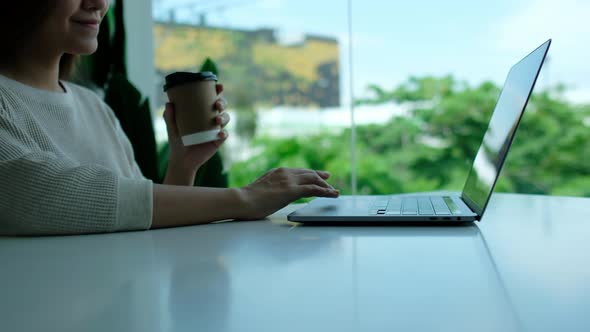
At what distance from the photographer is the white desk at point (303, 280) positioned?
354 mm

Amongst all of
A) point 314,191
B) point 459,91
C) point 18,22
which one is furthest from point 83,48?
point 459,91

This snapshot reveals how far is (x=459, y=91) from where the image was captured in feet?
19.9

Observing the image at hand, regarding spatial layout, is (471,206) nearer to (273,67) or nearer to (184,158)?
(184,158)

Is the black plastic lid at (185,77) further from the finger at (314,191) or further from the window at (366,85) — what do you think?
the window at (366,85)

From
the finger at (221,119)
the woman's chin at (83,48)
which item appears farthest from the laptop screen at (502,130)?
the woman's chin at (83,48)

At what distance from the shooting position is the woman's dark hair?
1.01 meters

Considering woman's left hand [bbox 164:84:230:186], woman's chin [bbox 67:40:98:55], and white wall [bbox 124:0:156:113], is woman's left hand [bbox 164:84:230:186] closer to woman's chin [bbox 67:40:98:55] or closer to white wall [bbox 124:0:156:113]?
woman's chin [bbox 67:40:98:55]

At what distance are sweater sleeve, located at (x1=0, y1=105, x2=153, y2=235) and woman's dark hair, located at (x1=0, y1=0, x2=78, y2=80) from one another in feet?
1.06

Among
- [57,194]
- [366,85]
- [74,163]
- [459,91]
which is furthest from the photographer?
[366,85]

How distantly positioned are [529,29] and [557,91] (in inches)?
25.4

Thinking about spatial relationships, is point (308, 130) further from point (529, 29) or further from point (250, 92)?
point (529, 29)

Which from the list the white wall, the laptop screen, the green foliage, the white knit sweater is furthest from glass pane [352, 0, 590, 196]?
the white knit sweater

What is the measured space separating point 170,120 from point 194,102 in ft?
0.64

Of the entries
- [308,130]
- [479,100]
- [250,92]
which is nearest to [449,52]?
[479,100]
